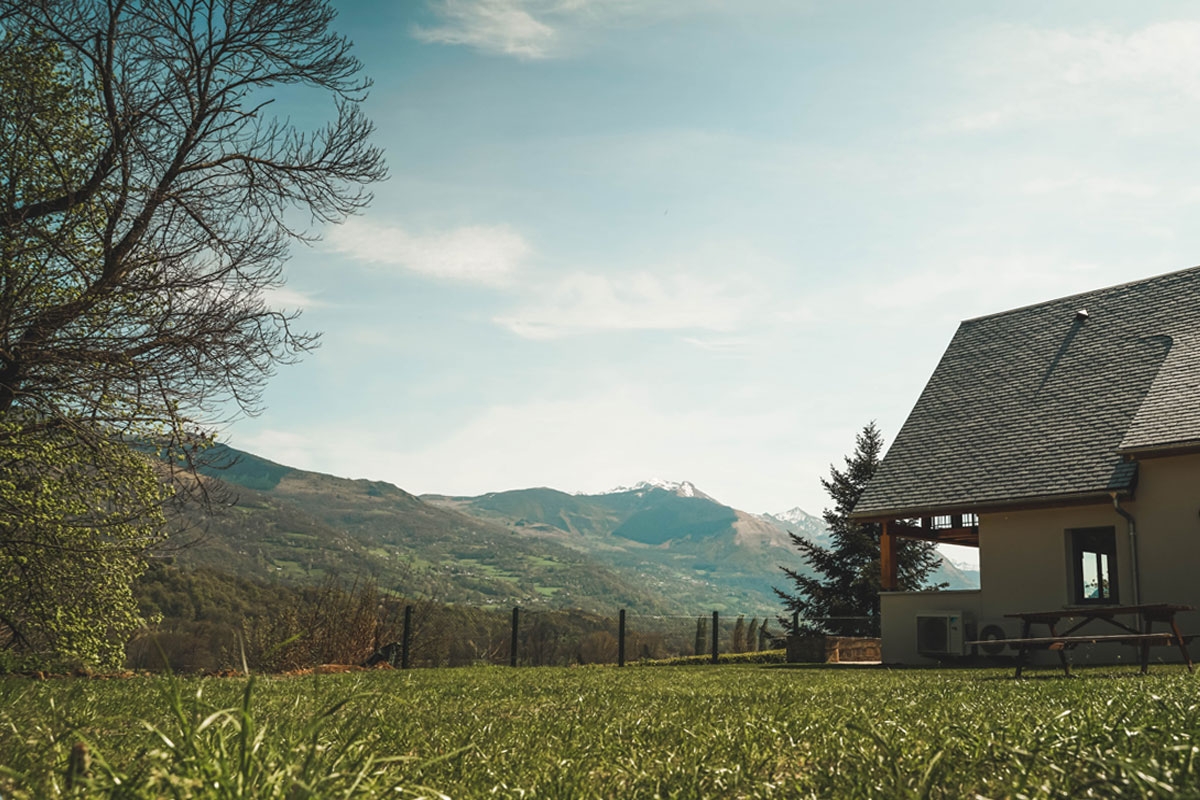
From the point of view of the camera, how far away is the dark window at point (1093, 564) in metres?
→ 16.6

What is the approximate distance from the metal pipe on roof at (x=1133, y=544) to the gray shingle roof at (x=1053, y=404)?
357 mm

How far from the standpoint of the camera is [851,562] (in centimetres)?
3189

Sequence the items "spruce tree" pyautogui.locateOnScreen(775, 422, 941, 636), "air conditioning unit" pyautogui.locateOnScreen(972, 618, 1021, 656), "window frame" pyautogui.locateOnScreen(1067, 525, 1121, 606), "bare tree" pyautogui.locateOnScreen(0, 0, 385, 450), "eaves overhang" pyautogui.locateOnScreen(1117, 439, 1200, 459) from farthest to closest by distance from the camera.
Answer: "spruce tree" pyautogui.locateOnScreen(775, 422, 941, 636) → "air conditioning unit" pyautogui.locateOnScreen(972, 618, 1021, 656) → "window frame" pyautogui.locateOnScreen(1067, 525, 1121, 606) → "eaves overhang" pyautogui.locateOnScreen(1117, 439, 1200, 459) → "bare tree" pyautogui.locateOnScreen(0, 0, 385, 450)

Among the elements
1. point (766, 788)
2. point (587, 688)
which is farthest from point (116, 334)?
point (766, 788)

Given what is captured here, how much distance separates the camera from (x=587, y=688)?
8.73 m

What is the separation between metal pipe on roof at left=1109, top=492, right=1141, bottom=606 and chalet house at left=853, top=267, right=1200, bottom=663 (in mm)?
31

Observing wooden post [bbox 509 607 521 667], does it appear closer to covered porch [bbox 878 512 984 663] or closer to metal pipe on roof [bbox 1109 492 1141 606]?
covered porch [bbox 878 512 984 663]

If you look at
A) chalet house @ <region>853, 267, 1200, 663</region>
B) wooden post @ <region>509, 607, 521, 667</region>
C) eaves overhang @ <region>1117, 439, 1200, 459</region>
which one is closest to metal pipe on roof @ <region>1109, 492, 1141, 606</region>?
chalet house @ <region>853, 267, 1200, 663</region>

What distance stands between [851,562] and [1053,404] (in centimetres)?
1435

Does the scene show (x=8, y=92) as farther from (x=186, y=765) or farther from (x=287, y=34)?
(x=186, y=765)

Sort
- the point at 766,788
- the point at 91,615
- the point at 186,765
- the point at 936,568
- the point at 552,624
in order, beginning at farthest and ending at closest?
the point at 936,568 < the point at 552,624 < the point at 91,615 < the point at 766,788 < the point at 186,765

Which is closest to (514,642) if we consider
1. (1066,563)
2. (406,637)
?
(406,637)

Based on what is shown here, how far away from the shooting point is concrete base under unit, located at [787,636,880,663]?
2030cm

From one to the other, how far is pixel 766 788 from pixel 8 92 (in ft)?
42.2
